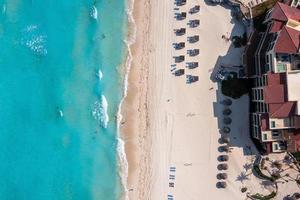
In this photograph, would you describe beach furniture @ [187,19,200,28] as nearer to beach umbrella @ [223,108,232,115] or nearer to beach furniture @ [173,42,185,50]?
beach furniture @ [173,42,185,50]

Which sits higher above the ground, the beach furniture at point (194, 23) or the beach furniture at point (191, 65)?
the beach furniture at point (194, 23)

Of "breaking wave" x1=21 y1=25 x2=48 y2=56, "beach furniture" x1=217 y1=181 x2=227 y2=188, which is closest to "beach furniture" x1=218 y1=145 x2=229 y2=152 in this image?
"beach furniture" x1=217 y1=181 x2=227 y2=188

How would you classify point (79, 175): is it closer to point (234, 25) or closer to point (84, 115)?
point (84, 115)

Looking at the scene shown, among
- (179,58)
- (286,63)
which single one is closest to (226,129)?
(179,58)

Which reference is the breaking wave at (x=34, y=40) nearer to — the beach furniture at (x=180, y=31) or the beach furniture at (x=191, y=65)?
the beach furniture at (x=180, y=31)

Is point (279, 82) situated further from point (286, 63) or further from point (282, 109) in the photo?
point (282, 109)

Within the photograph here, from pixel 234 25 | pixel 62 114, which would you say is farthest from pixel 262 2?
pixel 62 114

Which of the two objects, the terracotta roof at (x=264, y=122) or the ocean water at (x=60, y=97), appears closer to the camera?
the terracotta roof at (x=264, y=122)

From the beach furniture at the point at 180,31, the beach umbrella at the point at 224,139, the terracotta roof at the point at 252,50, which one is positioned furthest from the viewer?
the beach furniture at the point at 180,31

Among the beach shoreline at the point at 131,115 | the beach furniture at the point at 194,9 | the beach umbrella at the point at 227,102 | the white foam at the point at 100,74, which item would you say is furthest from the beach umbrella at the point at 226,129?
the white foam at the point at 100,74
